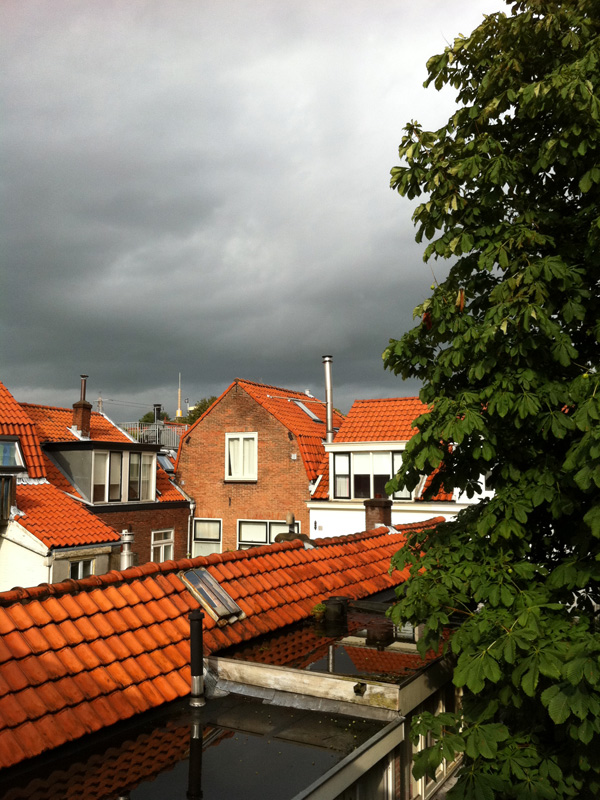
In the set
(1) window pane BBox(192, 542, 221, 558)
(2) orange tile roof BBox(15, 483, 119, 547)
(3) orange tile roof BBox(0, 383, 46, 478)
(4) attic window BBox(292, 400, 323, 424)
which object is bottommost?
(1) window pane BBox(192, 542, 221, 558)

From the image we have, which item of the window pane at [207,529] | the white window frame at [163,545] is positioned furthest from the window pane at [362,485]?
the white window frame at [163,545]

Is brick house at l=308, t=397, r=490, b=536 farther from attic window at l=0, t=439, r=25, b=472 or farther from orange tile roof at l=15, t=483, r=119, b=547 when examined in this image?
attic window at l=0, t=439, r=25, b=472

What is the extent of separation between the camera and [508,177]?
559 cm

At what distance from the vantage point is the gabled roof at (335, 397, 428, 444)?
84.3 ft

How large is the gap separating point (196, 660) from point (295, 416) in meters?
23.9

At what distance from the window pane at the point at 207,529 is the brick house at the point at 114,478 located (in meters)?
0.57

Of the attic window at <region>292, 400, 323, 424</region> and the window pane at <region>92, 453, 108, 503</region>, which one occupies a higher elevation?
the attic window at <region>292, 400, 323, 424</region>

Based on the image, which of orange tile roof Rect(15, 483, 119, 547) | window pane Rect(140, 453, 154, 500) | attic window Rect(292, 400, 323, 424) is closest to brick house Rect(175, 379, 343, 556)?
attic window Rect(292, 400, 323, 424)

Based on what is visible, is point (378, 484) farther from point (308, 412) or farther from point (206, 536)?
point (206, 536)

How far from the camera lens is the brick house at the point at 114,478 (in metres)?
24.4

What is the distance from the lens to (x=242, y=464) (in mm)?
29312

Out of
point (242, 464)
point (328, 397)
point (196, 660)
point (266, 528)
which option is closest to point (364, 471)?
point (328, 397)

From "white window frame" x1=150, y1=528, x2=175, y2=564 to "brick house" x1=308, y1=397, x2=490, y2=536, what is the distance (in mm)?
6691

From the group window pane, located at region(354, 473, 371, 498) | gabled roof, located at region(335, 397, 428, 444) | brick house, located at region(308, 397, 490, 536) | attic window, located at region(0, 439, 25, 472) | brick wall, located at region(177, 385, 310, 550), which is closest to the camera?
attic window, located at region(0, 439, 25, 472)
